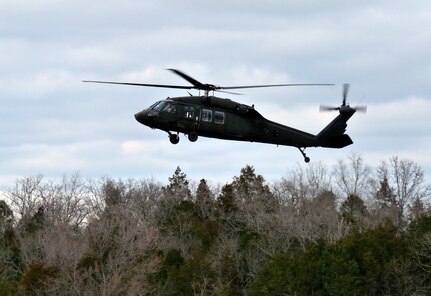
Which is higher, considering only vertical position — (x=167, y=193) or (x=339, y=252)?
(x=167, y=193)

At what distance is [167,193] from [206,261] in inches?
1523

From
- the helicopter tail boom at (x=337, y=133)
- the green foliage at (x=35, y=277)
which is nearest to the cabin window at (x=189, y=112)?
the helicopter tail boom at (x=337, y=133)

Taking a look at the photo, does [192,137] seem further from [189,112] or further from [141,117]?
[141,117]

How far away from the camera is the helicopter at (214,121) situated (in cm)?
3903

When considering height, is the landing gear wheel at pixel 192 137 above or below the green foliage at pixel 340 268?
above

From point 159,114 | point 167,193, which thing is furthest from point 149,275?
point 167,193

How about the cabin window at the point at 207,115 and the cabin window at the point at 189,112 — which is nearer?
the cabin window at the point at 189,112

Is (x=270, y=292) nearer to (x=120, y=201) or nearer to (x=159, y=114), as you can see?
(x=159, y=114)

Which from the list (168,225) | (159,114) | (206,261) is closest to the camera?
(159,114)

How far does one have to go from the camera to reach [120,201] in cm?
11319

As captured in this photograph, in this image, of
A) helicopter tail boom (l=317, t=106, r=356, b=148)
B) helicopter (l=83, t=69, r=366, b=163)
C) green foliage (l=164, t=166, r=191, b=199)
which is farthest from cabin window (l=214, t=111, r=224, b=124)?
green foliage (l=164, t=166, r=191, b=199)

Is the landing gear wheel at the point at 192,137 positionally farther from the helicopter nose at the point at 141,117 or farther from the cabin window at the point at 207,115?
the helicopter nose at the point at 141,117

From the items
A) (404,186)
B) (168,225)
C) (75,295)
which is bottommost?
(75,295)

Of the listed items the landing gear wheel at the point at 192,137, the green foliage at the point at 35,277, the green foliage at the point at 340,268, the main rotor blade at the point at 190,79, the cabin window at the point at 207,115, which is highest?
the main rotor blade at the point at 190,79
